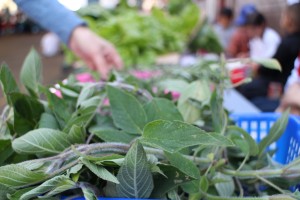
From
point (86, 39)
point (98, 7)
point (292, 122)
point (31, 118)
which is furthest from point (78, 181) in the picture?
point (98, 7)

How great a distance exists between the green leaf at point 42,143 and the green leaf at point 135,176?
11 cm

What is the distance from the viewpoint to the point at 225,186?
21.1 inches

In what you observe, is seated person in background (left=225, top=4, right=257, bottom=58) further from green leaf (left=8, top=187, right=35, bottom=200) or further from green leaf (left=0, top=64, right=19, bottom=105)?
green leaf (left=8, top=187, right=35, bottom=200)

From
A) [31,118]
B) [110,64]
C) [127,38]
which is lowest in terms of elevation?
[127,38]

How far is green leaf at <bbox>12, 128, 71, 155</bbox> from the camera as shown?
0.47 meters

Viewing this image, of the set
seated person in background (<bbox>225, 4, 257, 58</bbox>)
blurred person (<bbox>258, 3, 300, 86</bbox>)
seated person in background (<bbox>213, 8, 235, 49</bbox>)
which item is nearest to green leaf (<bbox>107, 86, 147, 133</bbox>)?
blurred person (<bbox>258, 3, 300, 86</bbox>)

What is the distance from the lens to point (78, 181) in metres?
0.42

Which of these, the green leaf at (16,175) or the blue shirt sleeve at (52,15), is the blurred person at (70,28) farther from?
the green leaf at (16,175)

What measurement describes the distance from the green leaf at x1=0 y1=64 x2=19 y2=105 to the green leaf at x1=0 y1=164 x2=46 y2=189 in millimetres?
183

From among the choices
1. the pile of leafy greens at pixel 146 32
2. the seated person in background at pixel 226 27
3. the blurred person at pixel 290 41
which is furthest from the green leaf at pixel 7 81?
the seated person in background at pixel 226 27

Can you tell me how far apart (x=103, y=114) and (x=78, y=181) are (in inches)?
8.7

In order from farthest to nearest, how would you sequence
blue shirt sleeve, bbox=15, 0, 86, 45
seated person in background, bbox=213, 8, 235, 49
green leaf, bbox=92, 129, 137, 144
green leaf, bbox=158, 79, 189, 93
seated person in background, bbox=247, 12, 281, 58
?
seated person in background, bbox=213, 8, 235, 49, seated person in background, bbox=247, 12, 281, 58, blue shirt sleeve, bbox=15, 0, 86, 45, green leaf, bbox=158, 79, 189, 93, green leaf, bbox=92, 129, 137, 144

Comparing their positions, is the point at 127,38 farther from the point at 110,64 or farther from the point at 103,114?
the point at 103,114

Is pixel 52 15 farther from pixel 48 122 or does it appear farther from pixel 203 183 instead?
pixel 203 183
